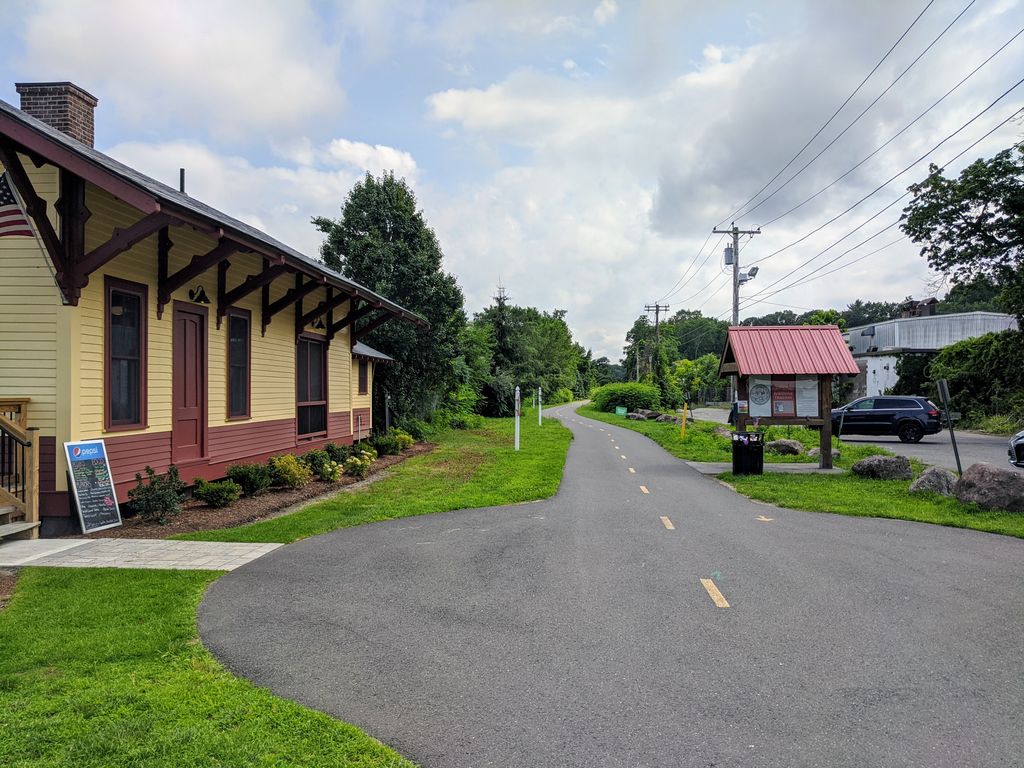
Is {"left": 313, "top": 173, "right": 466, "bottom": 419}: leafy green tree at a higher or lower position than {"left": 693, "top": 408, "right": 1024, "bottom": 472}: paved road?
higher

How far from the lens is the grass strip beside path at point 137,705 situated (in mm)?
3418

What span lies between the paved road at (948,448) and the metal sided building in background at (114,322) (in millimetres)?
17292

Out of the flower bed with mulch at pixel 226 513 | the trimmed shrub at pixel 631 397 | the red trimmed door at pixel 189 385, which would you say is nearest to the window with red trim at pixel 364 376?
the flower bed with mulch at pixel 226 513

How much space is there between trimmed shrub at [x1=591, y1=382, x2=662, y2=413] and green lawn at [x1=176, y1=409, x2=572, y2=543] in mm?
34730

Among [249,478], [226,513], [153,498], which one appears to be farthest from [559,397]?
[153,498]

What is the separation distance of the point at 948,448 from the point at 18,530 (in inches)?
1011

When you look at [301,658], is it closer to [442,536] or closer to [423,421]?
[442,536]

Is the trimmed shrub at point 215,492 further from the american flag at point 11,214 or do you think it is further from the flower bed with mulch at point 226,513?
the american flag at point 11,214

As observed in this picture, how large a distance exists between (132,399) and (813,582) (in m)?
9.51

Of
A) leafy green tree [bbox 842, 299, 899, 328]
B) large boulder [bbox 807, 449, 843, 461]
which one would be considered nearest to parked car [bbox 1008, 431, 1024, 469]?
large boulder [bbox 807, 449, 843, 461]

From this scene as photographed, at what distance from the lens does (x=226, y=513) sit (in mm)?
10719

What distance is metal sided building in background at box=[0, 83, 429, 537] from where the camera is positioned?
8766 mm

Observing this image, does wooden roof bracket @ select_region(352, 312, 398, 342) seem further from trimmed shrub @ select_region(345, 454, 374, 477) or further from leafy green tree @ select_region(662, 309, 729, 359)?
leafy green tree @ select_region(662, 309, 729, 359)

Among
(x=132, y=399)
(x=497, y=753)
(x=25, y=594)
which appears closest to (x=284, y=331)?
(x=132, y=399)
